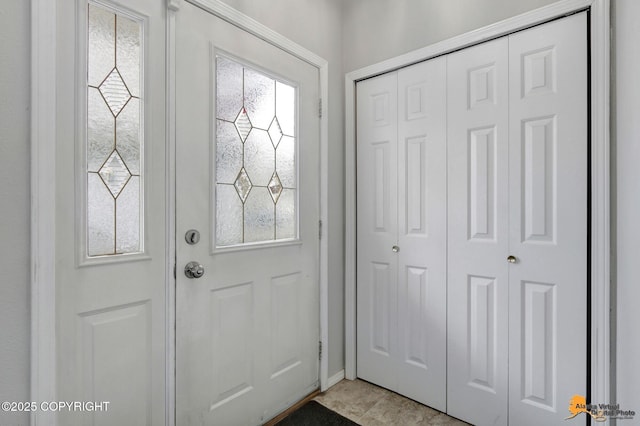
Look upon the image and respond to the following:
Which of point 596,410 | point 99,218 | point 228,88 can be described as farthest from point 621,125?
point 99,218

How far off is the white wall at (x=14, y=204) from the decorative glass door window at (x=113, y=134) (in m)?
0.17

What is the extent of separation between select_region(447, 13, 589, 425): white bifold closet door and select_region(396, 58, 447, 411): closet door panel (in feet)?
0.19

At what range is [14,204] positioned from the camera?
38.2 inches

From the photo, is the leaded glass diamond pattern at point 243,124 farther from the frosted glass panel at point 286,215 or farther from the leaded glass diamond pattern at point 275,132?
the frosted glass panel at point 286,215

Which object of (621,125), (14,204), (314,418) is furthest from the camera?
(314,418)

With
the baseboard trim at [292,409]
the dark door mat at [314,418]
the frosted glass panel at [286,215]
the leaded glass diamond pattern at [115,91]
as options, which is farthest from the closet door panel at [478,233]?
the leaded glass diamond pattern at [115,91]

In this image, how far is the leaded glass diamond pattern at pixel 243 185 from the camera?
160cm

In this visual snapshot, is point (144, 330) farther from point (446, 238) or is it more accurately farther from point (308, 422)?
point (446, 238)

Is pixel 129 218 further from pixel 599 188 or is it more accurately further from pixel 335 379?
pixel 599 188

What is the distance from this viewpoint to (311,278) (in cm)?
199

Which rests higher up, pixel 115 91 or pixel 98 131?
pixel 115 91

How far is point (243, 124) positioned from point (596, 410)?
6.66 ft

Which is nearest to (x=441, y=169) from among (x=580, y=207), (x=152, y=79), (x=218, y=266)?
(x=580, y=207)

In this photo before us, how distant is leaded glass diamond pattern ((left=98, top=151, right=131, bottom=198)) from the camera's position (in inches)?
45.9
